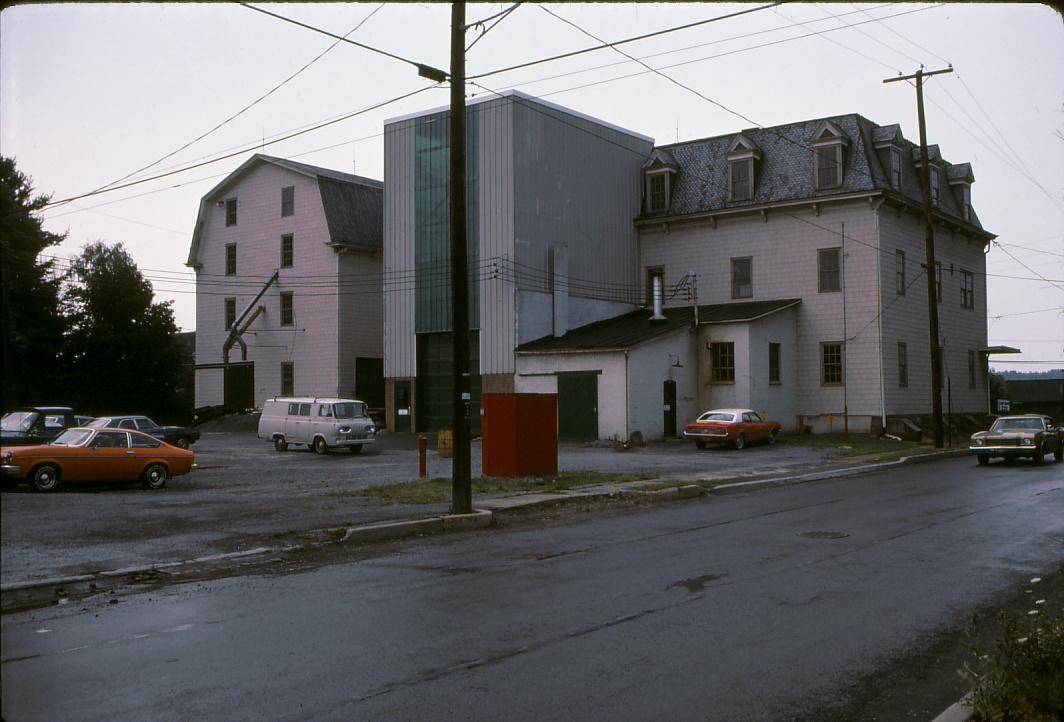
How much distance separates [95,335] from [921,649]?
21.4 ft

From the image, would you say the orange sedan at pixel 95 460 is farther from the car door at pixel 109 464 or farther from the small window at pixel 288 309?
the small window at pixel 288 309

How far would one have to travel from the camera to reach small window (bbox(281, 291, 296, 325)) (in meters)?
46.9

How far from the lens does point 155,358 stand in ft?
15.9

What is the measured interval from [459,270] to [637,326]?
86.1 ft

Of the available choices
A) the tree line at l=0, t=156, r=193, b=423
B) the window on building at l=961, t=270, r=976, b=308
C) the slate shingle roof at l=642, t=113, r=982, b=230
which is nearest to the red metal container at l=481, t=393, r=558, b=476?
the tree line at l=0, t=156, r=193, b=423

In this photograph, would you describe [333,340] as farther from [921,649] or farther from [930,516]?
[921,649]

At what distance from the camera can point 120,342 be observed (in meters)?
4.52

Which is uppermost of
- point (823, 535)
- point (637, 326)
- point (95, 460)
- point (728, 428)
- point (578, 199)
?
point (578, 199)

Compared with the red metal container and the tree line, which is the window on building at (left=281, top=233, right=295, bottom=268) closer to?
the red metal container

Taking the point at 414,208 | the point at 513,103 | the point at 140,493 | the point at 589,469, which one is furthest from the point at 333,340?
the point at 140,493

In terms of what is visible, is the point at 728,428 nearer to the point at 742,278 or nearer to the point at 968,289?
the point at 742,278

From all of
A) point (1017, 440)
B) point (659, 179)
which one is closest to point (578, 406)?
point (659, 179)

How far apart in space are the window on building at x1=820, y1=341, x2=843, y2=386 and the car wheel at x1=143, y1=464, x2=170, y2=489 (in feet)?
101

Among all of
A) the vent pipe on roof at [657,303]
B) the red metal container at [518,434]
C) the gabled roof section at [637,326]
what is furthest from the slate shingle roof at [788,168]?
the red metal container at [518,434]
